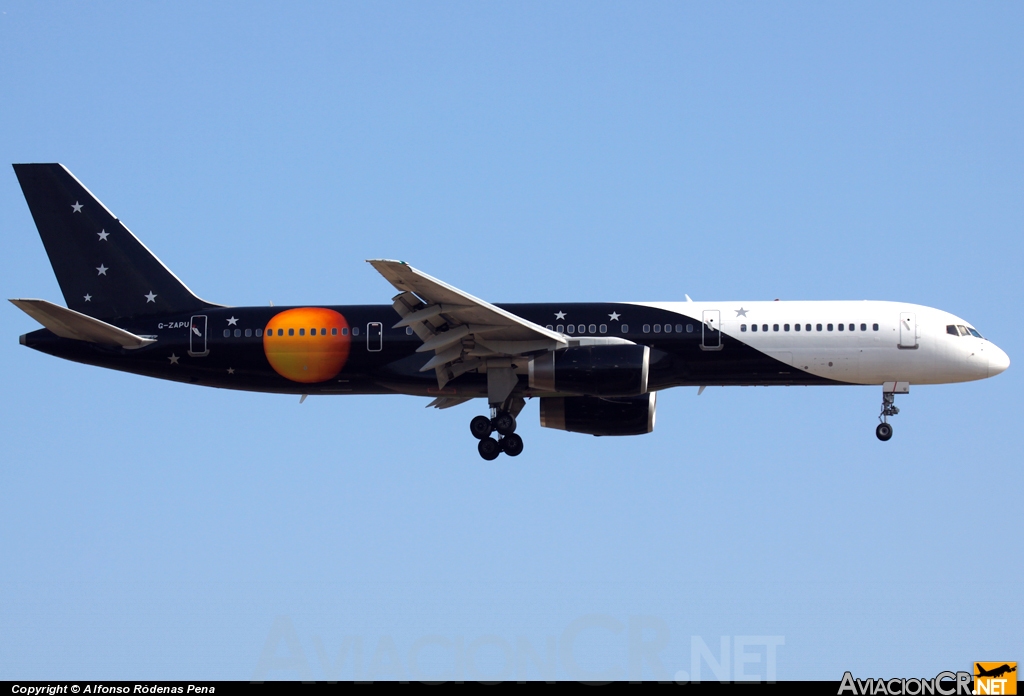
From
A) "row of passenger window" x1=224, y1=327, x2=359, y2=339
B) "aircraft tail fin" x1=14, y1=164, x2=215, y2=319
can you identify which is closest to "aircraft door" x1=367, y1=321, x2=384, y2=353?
"row of passenger window" x1=224, y1=327, x2=359, y2=339

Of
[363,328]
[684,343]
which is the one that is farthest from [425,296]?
[684,343]

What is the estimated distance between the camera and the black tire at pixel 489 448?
46500mm

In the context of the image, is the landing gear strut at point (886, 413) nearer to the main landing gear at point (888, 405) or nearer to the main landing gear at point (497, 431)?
the main landing gear at point (888, 405)

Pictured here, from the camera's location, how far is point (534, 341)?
44750mm

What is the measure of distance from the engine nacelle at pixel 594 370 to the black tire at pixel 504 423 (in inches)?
89.8

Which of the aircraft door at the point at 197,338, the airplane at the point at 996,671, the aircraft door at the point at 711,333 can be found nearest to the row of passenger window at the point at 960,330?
the aircraft door at the point at 711,333

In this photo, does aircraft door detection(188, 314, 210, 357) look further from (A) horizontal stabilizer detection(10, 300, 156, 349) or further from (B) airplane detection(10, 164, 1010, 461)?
(A) horizontal stabilizer detection(10, 300, 156, 349)

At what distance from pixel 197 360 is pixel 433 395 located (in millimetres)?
7990

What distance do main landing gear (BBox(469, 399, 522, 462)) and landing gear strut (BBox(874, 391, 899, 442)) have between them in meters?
11.8

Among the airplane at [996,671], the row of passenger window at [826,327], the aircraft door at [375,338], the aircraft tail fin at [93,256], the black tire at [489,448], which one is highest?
the aircraft tail fin at [93,256]

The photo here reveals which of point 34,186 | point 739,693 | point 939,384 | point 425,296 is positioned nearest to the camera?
point 739,693

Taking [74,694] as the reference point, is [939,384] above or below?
above

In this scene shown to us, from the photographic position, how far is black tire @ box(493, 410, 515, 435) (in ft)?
152

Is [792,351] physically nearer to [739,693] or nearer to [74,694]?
[739,693]
